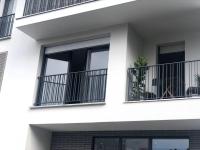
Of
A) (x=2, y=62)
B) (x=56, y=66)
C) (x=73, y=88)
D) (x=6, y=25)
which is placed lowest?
(x=73, y=88)

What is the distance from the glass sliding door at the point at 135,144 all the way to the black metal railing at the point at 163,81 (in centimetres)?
145

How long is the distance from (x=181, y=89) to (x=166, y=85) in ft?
1.83

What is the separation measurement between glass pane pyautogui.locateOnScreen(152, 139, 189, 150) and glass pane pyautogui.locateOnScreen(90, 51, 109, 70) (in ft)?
9.91

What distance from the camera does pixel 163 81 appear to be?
11.8m

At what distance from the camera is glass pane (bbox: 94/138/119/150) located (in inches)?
475

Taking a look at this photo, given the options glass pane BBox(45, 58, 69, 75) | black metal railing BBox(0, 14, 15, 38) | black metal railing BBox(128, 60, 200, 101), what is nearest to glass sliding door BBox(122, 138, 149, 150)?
black metal railing BBox(128, 60, 200, 101)

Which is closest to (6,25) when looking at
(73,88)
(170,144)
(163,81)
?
(73,88)

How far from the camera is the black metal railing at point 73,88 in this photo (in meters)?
11.8

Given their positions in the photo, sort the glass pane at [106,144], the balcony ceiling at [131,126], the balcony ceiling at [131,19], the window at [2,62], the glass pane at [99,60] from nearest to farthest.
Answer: the balcony ceiling at [131,126] → the balcony ceiling at [131,19] → the glass pane at [106,144] → the glass pane at [99,60] → the window at [2,62]

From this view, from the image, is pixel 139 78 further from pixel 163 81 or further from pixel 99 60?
pixel 99 60

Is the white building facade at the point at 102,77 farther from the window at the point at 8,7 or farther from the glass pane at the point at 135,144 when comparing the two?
the window at the point at 8,7

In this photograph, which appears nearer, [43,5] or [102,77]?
[102,77]

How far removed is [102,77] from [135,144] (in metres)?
2.36

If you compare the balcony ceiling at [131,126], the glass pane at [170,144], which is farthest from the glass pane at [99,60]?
the glass pane at [170,144]
